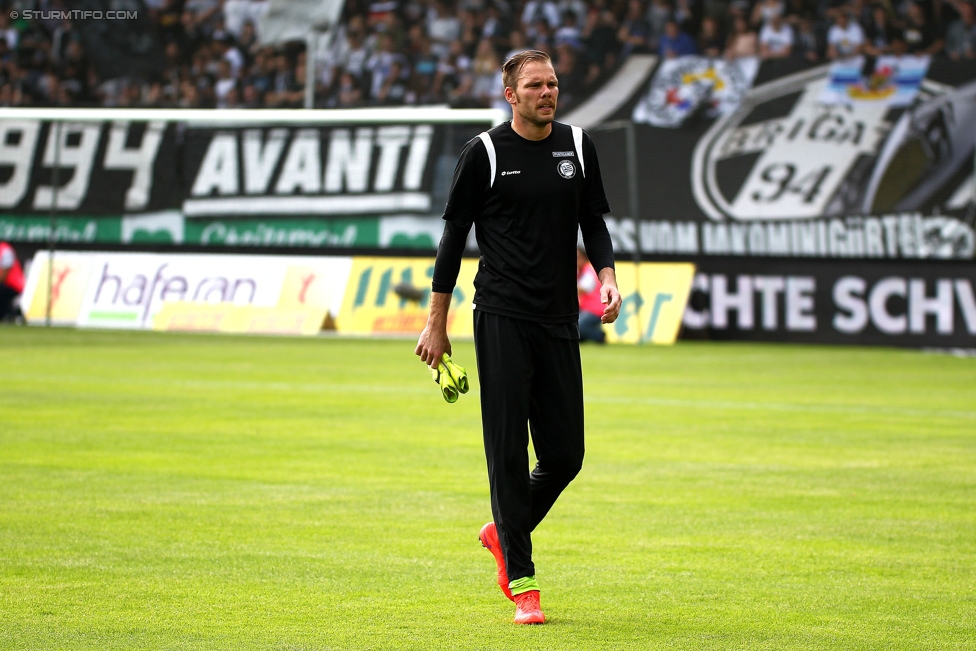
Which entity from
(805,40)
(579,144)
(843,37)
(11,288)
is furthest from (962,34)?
(579,144)

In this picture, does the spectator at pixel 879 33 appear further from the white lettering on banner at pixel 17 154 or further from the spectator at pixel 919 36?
the white lettering on banner at pixel 17 154

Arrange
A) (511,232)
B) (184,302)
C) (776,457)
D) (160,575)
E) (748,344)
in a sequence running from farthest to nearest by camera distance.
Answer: (184,302) → (748,344) → (776,457) → (160,575) → (511,232)

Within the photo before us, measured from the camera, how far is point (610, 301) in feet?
20.2

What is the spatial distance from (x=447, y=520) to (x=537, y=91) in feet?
11.0

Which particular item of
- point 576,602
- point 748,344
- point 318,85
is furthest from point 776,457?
point 318,85

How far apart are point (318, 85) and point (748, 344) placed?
12951 millimetres

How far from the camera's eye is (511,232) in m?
6.28

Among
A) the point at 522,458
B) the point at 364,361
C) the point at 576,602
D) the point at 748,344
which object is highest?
the point at 522,458

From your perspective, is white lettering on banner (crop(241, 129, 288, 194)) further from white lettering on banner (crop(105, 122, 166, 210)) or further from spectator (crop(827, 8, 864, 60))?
spectator (crop(827, 8, 864, 60))

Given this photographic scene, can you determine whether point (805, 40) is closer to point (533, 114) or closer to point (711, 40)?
point (711, 40)

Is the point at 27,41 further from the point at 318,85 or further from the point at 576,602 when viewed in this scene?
the point at 576,602

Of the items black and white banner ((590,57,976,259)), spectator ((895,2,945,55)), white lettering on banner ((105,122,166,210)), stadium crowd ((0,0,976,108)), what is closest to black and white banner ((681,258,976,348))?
black and white banner ((590,57,976,259))

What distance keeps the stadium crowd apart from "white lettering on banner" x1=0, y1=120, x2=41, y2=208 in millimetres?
3638

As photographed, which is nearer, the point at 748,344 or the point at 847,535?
the point at 847,535
